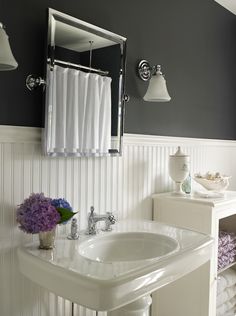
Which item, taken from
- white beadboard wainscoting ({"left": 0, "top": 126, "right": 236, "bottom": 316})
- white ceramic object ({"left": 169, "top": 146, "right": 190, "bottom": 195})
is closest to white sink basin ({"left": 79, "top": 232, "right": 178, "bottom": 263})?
white beadboard wainscoting ({"left": 0, "top": 126, "right": 236, "bottom": 316})

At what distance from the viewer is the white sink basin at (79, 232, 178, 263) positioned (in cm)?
164

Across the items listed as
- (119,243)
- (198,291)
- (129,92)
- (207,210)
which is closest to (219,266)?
(198,291)

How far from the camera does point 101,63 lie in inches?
72.9

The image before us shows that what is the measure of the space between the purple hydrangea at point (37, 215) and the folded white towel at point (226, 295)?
1.49 meters

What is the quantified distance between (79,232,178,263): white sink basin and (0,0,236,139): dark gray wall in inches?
25.0

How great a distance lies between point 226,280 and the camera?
244cm

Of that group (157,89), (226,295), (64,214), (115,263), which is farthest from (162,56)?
(226,295)

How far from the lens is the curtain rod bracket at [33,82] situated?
155 cm

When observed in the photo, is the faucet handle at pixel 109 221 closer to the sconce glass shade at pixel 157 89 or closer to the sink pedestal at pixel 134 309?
the sink pedestal at pixel 134 309

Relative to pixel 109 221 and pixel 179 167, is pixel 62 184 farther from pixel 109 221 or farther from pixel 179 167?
pixel 179 167

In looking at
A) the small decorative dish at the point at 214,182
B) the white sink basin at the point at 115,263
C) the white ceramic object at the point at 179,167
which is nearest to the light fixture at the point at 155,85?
the white ceramic object at the point at 179,167

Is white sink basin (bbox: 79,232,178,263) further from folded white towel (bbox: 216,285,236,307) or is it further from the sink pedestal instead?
folded white towel (bbox: 216,285,236,307)

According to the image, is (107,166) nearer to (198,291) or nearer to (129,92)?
(129,92)

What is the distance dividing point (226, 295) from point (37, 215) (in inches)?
65.6
